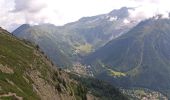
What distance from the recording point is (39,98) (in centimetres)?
16712

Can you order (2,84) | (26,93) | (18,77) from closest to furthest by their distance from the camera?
(2,84) → (26,93) → (18,77)

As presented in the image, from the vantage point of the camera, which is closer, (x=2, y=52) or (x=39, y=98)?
(x=39, y=98)

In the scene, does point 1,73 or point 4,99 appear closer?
point 4,99

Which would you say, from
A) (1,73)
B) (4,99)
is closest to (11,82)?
(1,73)

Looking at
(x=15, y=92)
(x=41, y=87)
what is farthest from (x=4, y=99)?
(x=41, y=87)

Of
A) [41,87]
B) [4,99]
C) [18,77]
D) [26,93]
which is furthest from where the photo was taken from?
[41,87]

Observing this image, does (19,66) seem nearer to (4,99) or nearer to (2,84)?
(2,84)

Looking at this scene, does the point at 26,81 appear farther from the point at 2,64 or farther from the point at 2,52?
the point at 2,52

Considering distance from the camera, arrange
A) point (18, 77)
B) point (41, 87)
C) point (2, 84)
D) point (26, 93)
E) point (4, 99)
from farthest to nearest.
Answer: point (41, 87) < point (18, 77) < point (26, 93) < point (2, 84) < point (4, 99)

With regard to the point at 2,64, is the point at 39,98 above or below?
below

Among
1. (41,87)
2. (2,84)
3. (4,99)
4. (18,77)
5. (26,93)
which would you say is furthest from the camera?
(41,87)

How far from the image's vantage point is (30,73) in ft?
633

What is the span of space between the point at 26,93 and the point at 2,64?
20.9 meters

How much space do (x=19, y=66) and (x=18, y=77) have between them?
772 inches
